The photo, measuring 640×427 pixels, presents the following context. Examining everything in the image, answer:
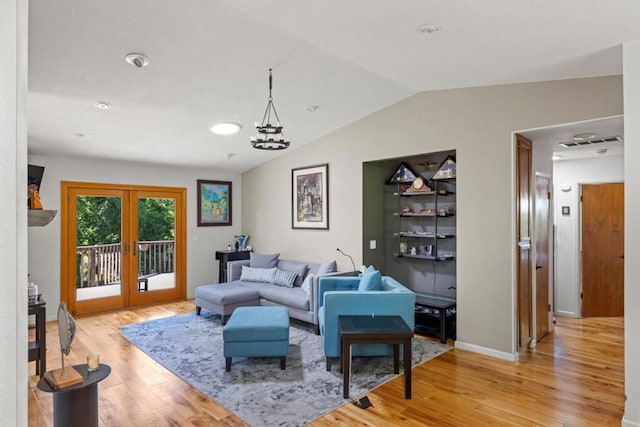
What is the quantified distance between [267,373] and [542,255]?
11.8 ft

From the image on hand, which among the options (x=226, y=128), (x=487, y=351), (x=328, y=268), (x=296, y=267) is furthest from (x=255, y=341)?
(x=226, y=128)

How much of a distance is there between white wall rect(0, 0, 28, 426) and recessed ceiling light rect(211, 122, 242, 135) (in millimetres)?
4151

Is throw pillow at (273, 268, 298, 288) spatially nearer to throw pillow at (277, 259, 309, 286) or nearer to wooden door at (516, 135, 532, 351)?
throw pillow at (277, 259, 309, 286)

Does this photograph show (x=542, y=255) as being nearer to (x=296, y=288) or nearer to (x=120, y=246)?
(x=296, y=288)

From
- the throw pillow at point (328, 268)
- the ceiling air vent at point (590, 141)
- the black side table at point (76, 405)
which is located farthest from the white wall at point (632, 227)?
the black side table at point (76, 405)

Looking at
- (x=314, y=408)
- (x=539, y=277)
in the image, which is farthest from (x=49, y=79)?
(x=539, y=277)

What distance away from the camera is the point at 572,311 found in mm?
5609

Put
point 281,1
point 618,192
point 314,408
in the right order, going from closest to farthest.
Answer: point 281,1
point 314,408
point 618,192

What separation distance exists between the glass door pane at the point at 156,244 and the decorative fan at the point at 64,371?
163 inches

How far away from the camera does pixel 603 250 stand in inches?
216

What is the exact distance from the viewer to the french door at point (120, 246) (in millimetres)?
5672

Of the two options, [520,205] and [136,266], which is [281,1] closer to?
[520,205]

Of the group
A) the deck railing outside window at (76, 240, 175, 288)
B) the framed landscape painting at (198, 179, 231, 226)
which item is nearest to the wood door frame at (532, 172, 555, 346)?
the framed landscape painting at (198, 179, 231, 226)

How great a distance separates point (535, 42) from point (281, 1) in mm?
1787
